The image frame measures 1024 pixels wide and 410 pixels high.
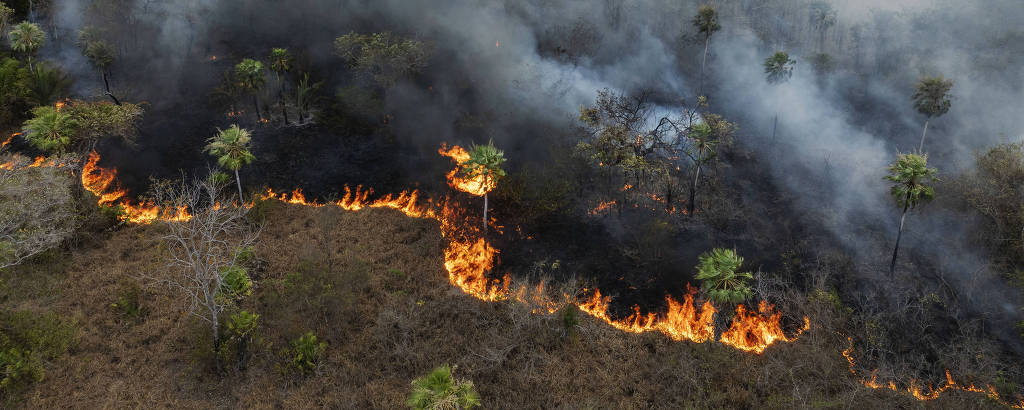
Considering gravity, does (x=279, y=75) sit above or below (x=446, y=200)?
above

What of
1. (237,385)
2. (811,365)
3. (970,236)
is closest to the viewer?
(237,385)

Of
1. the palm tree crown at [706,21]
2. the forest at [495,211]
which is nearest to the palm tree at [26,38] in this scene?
the forest at [495,211]

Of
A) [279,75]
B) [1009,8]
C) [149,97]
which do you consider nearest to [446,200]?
[279,75]

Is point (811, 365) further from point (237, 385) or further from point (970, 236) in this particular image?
point (237, 385)

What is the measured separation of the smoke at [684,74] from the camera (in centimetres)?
4612

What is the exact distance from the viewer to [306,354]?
27.9 m

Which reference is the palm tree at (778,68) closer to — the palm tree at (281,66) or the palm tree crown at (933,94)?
the palm tree crown at (933,94)

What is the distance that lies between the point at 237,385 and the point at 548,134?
32.6 meters

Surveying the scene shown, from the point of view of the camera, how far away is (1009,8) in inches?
2704

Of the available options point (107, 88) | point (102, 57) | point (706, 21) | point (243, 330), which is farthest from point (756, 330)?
point (102, 57)

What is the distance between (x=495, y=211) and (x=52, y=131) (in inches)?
1213

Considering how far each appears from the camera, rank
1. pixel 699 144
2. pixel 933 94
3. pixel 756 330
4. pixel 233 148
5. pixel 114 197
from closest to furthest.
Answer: pixel 756 330, pixel 233 148, pixel 699 144, pixel 114 197, pixel 933 94

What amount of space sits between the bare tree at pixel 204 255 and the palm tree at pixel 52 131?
6587mm

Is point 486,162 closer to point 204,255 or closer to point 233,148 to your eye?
point 204,255
